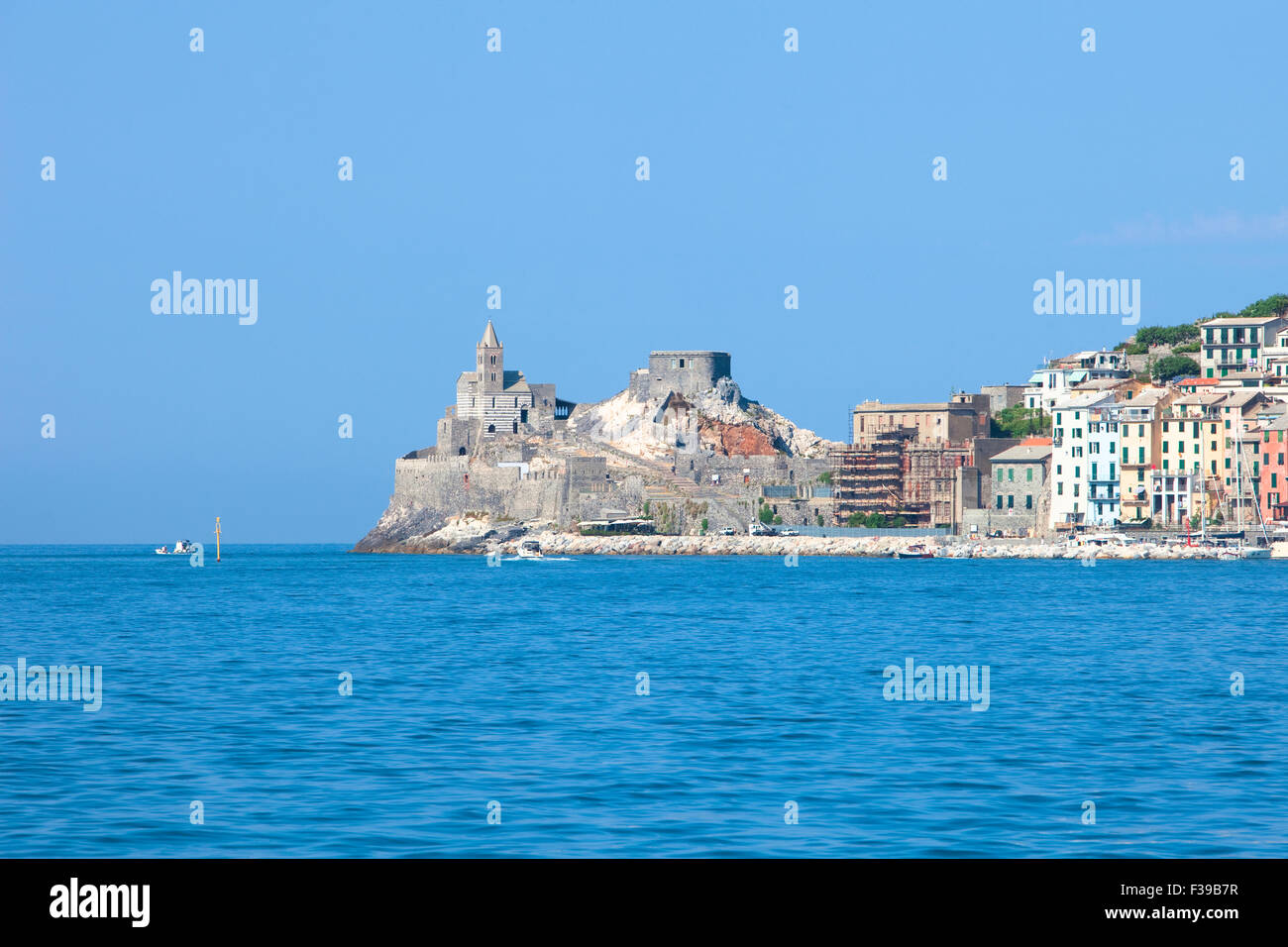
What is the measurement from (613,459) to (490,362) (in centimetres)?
2098

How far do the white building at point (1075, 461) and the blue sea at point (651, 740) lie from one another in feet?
169

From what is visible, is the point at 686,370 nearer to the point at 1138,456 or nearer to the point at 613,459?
the point at 613,459

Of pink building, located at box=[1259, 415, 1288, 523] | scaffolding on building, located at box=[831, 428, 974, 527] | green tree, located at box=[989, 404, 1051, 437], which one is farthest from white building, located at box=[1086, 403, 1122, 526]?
green tree, located at box=[989, 404, 1051, 437]

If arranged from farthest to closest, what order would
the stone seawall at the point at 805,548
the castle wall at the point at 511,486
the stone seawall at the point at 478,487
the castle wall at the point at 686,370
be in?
the castle wall at the point at 686,370, the stone seawall at the point at 478,487, the castle wall at the point at 511,486, the stone seawall at the point at 805,548

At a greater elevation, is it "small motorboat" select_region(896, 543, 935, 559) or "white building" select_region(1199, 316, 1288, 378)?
"white building" select_region(1199, 316, 1288, 378)

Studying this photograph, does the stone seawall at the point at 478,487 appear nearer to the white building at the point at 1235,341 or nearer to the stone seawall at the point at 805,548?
the stone seawall at the point at 805,548

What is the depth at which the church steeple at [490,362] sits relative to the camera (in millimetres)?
135750

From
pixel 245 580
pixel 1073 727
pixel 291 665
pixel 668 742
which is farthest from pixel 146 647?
pixel 245 580

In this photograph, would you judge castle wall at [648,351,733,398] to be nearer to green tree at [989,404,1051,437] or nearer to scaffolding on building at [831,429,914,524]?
scaffolding on building at [831,429,914,524]

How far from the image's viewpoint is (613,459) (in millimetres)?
120562

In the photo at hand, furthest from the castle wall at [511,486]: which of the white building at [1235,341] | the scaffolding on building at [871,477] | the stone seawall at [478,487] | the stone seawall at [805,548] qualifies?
the white building at [1235,341]

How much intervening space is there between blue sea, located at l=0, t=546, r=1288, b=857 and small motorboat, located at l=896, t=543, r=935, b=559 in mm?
54358

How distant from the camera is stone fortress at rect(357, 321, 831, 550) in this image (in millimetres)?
115312
